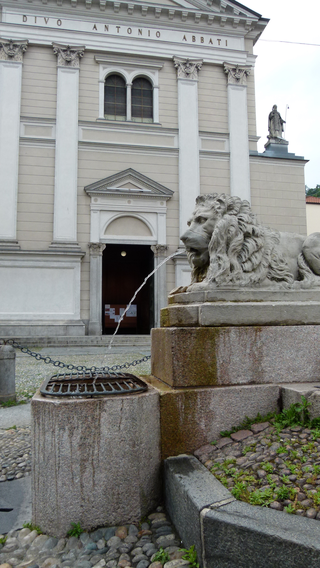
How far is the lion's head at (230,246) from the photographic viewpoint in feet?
11.0

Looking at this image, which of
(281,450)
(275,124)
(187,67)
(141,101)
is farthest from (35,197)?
(281,450)

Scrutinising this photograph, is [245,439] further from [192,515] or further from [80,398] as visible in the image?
[80,398]

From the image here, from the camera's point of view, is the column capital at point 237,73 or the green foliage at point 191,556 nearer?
the green foliage at point 191,556

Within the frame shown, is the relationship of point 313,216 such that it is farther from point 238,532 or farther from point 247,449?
point 238,532

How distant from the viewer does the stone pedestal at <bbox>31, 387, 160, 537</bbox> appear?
2.38m

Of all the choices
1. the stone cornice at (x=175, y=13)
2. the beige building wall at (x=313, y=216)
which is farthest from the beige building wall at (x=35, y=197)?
the beige building wall at (x=313, y=216)

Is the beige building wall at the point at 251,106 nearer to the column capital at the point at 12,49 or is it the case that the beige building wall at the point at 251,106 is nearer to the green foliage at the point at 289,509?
the column capital at the point at 12,49

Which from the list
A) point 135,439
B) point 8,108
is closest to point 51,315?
point 8,108

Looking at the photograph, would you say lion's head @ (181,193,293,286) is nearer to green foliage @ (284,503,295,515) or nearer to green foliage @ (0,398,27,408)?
green foliage @ (284,503,295,515)

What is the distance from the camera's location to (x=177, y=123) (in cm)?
1778

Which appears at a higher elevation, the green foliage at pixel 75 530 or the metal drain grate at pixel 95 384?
the metal drain grate at pixel 95 384

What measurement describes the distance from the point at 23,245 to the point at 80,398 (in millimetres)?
14249

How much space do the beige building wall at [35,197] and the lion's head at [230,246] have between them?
13285 millimetres

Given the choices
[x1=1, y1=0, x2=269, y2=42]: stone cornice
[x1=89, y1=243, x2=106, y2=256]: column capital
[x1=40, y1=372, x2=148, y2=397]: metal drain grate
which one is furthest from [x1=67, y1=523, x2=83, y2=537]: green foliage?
[x1=1, y1=0, x2=269, y2=42]: stone cornice
